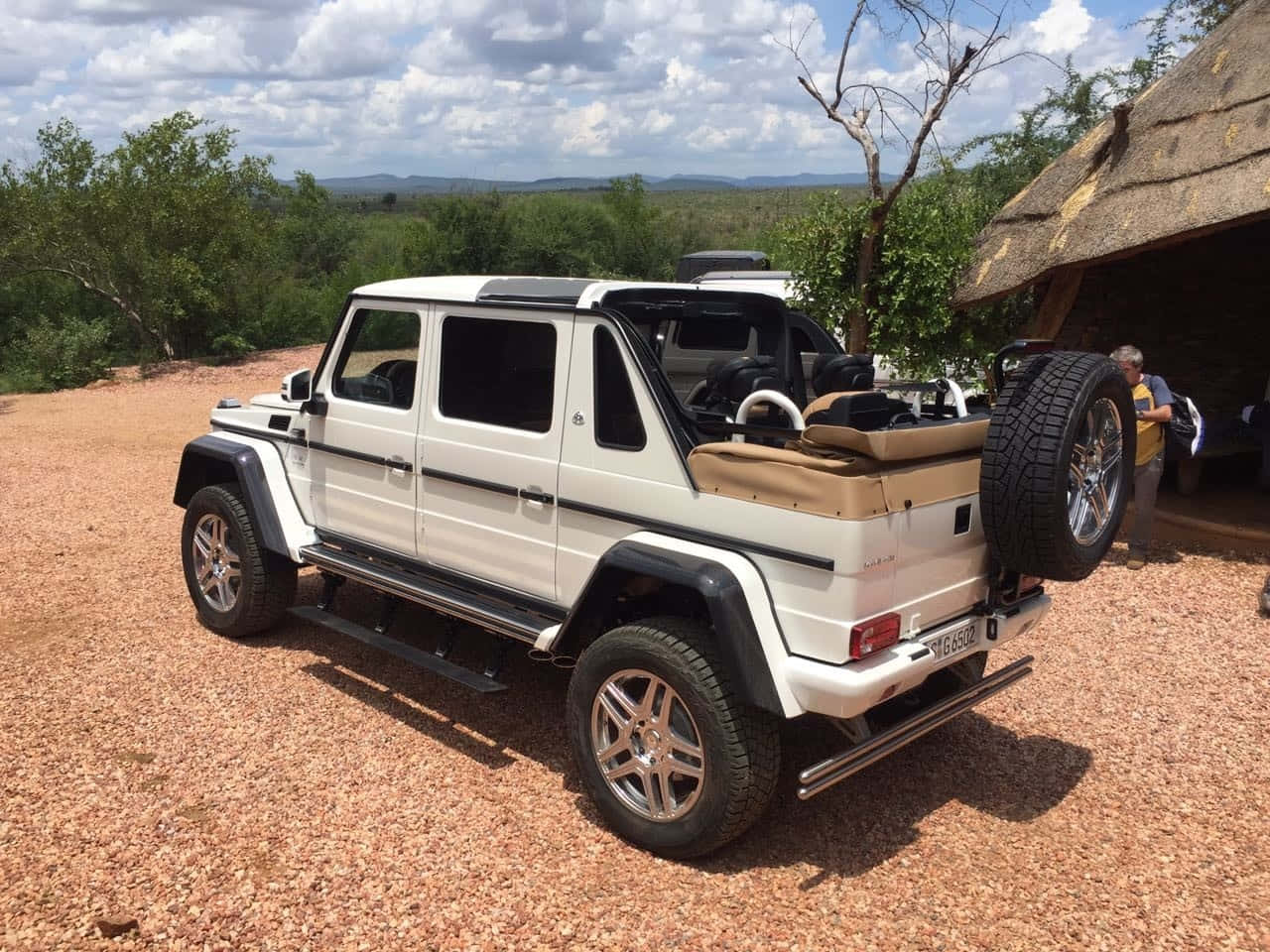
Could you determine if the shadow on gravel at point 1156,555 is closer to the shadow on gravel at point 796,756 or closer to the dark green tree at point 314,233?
the shadow on gravel at point 796,756

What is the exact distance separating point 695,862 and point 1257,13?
8.55m

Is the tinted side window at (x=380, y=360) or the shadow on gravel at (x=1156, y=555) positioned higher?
the tinted side window at (x=380, y=360)

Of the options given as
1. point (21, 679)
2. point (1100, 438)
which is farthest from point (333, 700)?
point (1100, 438)

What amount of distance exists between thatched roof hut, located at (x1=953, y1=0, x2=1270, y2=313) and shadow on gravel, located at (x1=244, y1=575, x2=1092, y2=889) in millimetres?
4429

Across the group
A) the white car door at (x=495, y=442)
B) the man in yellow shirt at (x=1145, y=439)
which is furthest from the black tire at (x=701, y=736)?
the man in yellow shirt at (x=1145, y=439)

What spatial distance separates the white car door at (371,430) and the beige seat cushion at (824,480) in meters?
1.78

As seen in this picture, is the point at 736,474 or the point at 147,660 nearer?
the point at 736,474

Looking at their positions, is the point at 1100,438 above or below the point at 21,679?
above

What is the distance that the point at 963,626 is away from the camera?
13.3 ft

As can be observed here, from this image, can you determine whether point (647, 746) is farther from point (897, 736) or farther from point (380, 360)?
point (380, 360)

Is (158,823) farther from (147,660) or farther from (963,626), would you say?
(963,626)

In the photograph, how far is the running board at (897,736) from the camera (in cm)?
362

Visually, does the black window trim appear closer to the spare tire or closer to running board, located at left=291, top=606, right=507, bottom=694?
running board, located at left=291, top=606, right=507, bottom=694

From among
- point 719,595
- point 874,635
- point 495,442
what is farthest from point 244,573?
point 874,635
